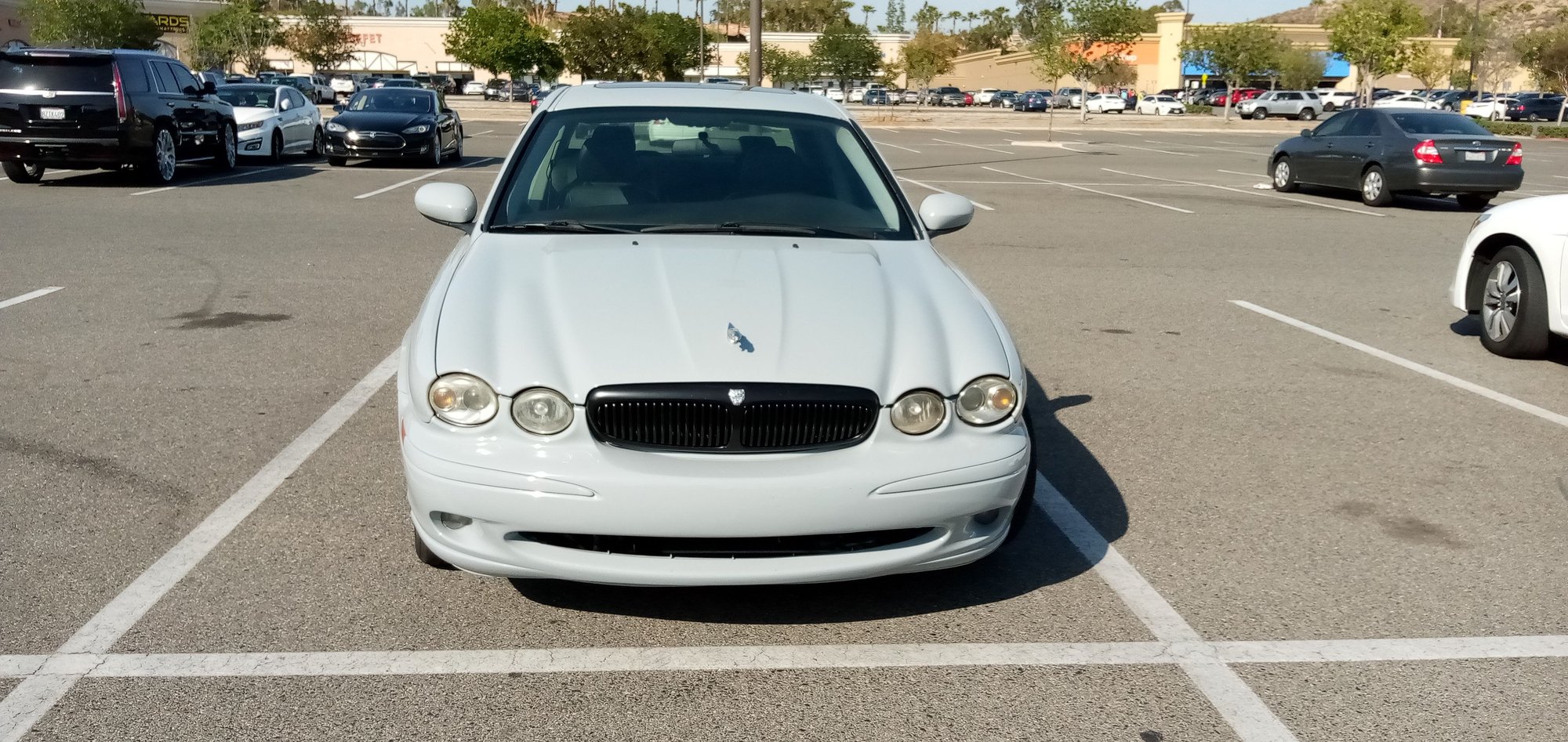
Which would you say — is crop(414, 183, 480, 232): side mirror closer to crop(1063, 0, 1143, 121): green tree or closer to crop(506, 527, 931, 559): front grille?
crop(506, 527, 931, 559): front grille

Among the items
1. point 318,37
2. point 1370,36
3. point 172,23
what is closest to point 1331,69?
point 1370,36

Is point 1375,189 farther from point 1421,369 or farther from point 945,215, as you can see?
point 945,215

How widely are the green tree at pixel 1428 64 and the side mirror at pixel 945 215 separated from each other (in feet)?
190

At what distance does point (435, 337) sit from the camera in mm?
3979

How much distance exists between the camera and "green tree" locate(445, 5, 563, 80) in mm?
82000

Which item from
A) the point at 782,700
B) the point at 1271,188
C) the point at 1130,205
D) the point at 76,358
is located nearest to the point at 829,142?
the point at 782,700

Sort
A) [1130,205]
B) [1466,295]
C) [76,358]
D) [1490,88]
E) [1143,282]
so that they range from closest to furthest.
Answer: [76,358], [1466,295], [1143,282], [1130,205], [1490,88]

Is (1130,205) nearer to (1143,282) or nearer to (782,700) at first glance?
(1143,282)

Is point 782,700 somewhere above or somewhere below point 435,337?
below

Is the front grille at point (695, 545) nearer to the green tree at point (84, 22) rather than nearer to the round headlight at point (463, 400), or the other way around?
the round headlight at point (463, 400)

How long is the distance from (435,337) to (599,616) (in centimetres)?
96

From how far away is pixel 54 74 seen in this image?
16578 mm

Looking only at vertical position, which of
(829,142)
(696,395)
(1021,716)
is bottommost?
(1021,716)

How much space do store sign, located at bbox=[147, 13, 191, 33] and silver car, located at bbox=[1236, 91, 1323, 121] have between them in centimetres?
6723
